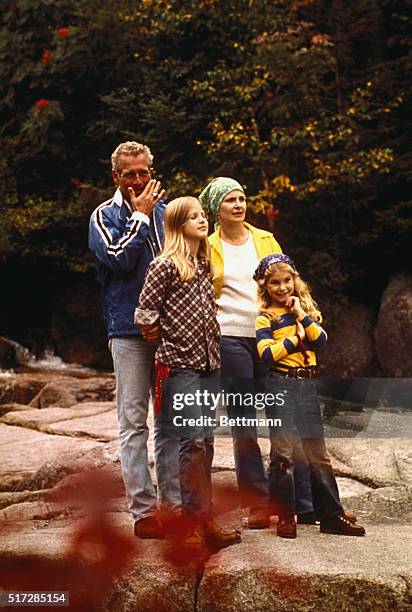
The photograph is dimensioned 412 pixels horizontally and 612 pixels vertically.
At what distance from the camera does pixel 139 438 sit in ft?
10.9

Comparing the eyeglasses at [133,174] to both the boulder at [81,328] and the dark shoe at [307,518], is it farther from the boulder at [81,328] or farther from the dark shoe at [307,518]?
the boulder at [81,328]

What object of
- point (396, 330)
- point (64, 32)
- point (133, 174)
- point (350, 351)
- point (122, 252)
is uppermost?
point (64, 32)

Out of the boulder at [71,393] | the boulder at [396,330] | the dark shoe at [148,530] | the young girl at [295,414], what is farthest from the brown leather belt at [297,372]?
the boulder at [396,330]

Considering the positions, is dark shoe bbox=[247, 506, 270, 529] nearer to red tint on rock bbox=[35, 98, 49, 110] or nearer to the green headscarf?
the green headscarf

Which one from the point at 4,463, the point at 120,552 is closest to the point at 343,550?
the point at 120,552

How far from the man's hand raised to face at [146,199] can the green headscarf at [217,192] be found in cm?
36

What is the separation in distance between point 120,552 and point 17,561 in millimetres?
411

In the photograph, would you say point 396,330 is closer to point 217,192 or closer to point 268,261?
point 217,192

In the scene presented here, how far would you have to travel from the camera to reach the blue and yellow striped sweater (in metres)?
3.22

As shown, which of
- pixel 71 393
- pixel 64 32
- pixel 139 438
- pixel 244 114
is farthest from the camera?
pixel 64 32

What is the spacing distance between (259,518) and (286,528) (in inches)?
8.3

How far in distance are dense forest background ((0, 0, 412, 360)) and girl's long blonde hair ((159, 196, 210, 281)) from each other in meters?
7.68

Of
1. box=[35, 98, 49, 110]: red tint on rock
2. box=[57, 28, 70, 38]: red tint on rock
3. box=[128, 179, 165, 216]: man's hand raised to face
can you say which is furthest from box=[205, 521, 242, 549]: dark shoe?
box=[57, 28, 70, 38]: red tint on rock

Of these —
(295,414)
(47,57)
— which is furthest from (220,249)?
(47,57)
